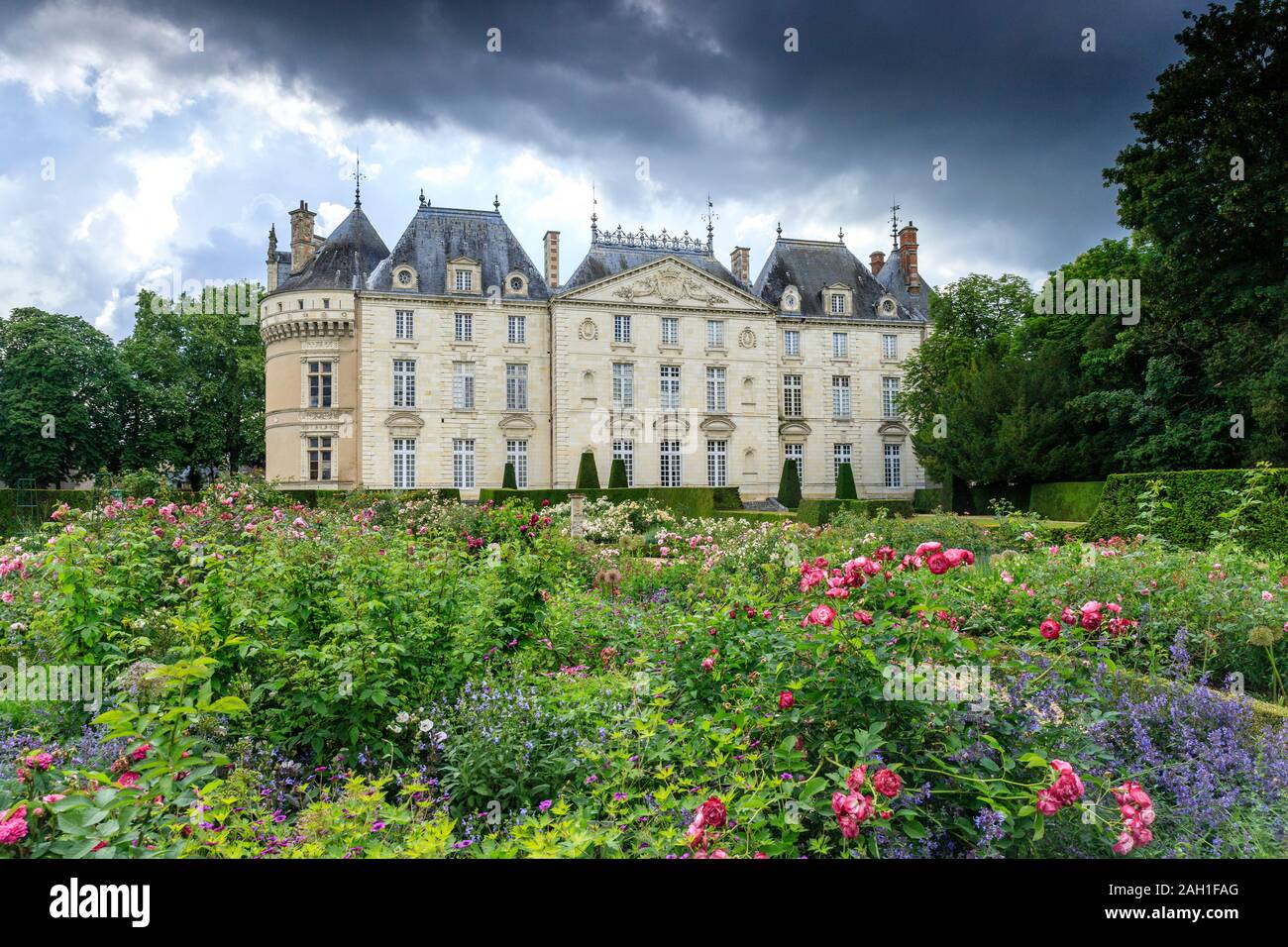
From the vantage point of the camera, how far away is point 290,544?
4980 mm

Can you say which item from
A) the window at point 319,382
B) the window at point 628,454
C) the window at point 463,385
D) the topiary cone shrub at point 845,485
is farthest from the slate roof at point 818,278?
the window at point 319,382

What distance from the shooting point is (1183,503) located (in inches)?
506

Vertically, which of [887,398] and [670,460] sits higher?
[887,398]

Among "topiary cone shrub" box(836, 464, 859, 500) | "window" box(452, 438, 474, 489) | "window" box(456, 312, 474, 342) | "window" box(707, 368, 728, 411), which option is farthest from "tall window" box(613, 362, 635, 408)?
"topiary cone shrub" box(836, 464, 859, 500)

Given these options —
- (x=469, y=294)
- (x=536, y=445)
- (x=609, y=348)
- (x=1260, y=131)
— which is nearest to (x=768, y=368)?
(x=609, y=348)

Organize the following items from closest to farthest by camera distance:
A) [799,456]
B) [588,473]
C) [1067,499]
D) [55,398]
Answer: [1067,499] → [55,398] → [588,473] → [799,456]

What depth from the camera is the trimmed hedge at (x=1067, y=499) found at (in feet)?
70.5

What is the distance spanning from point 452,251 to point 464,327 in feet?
11.3

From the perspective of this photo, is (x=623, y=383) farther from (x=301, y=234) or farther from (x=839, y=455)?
(x=301, y=234)

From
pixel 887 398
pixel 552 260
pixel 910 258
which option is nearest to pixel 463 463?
pixel 552 260

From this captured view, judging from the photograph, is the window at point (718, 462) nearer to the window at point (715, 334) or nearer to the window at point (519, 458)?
the window at point (715, 334)

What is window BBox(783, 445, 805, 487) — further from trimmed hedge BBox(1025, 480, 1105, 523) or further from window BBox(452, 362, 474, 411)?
window BBox(452, 362, 474, 411)

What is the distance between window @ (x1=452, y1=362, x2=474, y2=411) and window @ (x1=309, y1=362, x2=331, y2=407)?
5.20 meters
